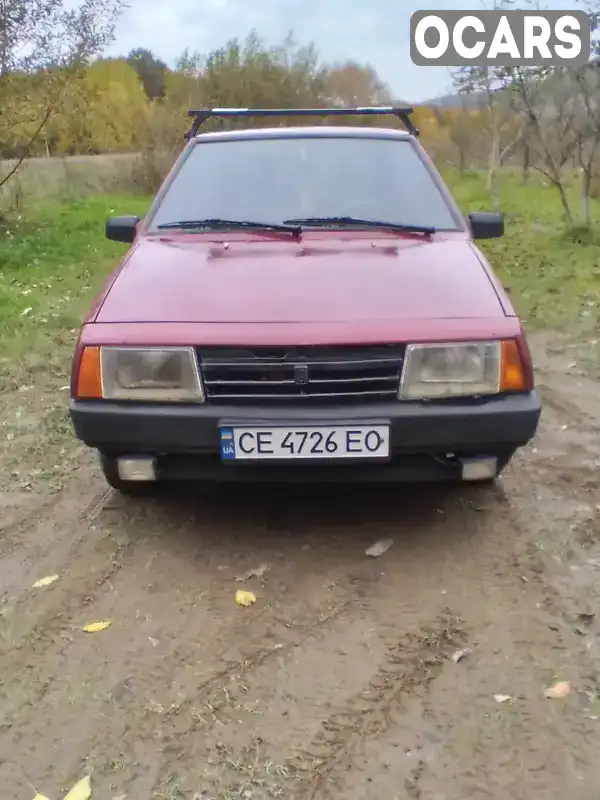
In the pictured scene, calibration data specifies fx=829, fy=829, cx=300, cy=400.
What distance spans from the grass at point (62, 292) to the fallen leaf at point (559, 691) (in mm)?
2610

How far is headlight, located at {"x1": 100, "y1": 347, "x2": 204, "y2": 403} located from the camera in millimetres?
2900

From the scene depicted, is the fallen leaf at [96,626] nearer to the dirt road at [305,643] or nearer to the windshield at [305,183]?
the dirt road at [305,643]

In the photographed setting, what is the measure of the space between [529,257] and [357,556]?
8.51 metres

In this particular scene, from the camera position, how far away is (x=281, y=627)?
9.04 feet

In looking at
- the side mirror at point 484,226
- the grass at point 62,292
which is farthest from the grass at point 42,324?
the side mirror at point 484,226

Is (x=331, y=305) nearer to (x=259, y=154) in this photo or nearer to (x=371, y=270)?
(x=371, y=270)

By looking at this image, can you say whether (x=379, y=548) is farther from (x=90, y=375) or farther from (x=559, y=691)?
(x=90, y=375)

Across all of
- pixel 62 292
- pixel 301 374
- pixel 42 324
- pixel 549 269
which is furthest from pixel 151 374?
pixel 549 269

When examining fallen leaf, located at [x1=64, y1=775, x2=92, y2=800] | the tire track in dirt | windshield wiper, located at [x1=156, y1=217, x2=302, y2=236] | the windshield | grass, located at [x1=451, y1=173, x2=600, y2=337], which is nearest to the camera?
fallen leaf, located at [x1=64, y1=775, x2=92, y2=800]

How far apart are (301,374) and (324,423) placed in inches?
7.4

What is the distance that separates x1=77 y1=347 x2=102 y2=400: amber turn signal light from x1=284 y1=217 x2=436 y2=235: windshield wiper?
127cm

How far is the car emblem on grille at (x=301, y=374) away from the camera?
2.87 metres
